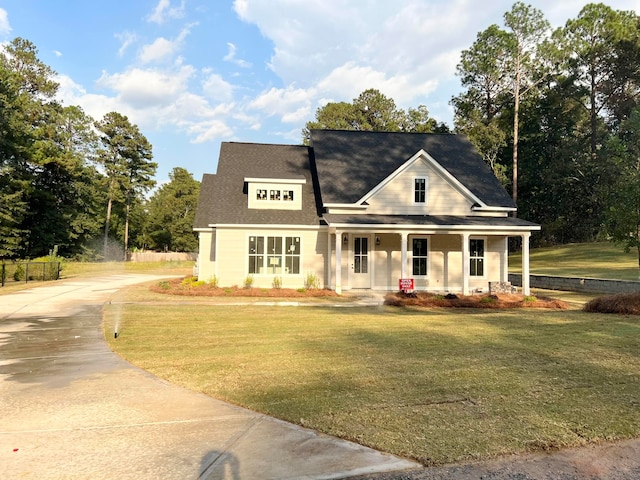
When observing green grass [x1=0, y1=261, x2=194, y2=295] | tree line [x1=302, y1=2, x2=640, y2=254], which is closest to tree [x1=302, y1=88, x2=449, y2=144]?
tree line [x1=302, y1=2, x2=640, y2=254]

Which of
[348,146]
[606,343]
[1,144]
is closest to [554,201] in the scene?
[348,146]

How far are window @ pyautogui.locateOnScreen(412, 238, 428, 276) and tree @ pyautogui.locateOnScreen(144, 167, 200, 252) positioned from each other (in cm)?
4462

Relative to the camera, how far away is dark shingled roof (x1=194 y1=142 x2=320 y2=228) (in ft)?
66.3

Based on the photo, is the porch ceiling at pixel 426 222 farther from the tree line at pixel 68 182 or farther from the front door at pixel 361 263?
the tree line at pixel 68 182

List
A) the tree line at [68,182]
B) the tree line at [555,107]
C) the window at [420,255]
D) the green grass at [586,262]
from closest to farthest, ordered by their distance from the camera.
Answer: the window at [420,255] → the green grass at [586,262] → the tree line at [68,182] → the tree line at [555,107]

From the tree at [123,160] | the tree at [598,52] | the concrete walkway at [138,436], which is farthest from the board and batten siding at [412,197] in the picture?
the tree at [123,160]

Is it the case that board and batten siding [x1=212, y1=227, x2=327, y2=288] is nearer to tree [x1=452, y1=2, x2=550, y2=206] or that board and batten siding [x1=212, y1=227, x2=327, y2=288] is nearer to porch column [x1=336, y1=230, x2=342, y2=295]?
porch column [x1=336, y1=230, x2=342, y2=295]

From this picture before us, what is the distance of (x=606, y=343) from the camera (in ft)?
27.4

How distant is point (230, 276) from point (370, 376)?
563 inches

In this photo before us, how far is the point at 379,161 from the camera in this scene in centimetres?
2373

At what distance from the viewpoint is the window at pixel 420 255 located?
20750mm

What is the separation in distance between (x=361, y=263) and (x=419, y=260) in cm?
286

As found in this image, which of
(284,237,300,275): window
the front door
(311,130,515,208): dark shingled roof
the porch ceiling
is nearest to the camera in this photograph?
the porch ceiling

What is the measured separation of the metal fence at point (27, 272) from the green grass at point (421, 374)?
15883 millimetres
